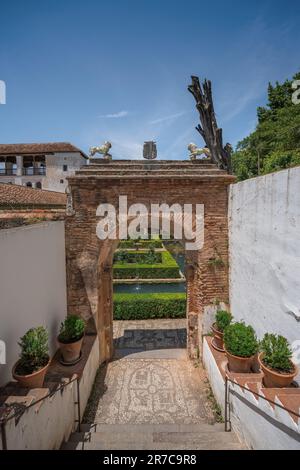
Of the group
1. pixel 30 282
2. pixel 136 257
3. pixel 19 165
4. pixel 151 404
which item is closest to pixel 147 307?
pixel 151 404

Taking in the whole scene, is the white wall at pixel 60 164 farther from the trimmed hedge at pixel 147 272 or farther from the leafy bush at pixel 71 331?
the leafy bush at pixel 71 331

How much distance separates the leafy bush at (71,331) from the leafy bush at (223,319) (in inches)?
145

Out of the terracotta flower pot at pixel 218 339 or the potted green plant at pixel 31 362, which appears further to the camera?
the terracotta flower pot at pixel 218 339

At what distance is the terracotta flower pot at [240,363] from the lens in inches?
216

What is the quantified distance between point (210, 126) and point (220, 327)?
6.27 metres

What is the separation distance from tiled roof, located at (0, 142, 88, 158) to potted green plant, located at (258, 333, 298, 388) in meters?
31.8

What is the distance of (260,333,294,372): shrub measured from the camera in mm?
4449

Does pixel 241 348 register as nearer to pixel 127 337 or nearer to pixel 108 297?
pixel 108 297

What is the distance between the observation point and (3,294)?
14.3ft

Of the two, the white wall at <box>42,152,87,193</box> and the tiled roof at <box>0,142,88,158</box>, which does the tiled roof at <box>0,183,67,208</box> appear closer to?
the white wall at <box>42,152,87,193</box>

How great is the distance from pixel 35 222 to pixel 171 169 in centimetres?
409

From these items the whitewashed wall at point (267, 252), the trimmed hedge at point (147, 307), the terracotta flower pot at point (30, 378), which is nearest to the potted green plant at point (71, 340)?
the terracotta flower pot at point (30, 378)

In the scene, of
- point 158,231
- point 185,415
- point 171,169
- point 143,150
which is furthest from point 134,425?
point 143,150

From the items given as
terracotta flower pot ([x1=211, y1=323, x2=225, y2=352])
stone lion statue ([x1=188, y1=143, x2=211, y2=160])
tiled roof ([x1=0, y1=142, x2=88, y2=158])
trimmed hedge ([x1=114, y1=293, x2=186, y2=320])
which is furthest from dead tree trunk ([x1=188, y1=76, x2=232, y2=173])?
tiled roof ([x1=0, y1=142, x2=88, y2=158])
